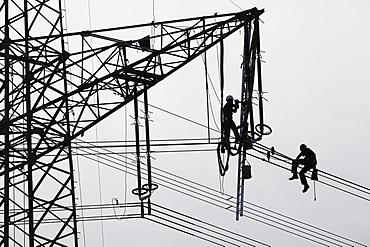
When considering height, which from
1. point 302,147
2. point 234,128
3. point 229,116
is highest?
point 302,147

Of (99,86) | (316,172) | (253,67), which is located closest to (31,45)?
(99,86)

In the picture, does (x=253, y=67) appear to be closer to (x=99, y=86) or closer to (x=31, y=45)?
(x=99, y=86)

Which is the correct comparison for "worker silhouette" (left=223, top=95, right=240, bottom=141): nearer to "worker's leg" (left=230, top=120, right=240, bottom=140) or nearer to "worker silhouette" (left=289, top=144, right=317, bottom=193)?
"worker's leg" (left=230, top=120, right=240, bottom=140)

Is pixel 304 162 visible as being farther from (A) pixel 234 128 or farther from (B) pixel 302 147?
(A) pixel 234 128

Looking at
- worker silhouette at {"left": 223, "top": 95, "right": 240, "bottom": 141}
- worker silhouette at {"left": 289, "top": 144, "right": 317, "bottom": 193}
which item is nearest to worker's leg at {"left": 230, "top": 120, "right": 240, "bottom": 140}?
worker silhouette at {"left": 223, "top": 95, "right": 240, "bottom": 141}

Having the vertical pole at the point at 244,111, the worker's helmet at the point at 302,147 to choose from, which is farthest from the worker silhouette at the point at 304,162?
the vertical pole at the point at 244,111

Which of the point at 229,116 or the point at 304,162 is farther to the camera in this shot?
the point at 304,162

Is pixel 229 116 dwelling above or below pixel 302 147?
below

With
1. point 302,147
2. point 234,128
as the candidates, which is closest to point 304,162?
point 302,147
